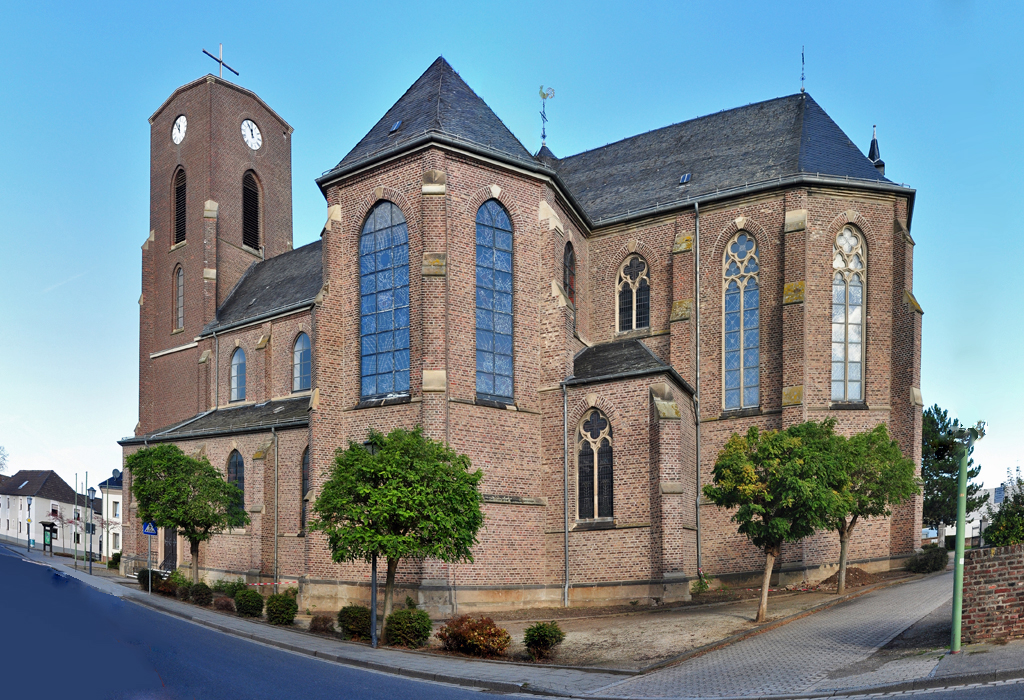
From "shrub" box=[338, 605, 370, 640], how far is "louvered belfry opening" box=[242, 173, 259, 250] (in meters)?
29.0

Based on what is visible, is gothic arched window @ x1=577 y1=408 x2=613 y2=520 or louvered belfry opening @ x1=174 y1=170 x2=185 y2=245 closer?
gothic arched window @ x1=577 y1=408 x2=613 y2=520

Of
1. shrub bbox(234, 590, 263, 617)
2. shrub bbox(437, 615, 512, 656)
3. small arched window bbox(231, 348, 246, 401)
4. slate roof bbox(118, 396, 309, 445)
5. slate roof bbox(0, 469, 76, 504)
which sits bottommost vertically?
slate roof bbox(0, 469, 76, 504)

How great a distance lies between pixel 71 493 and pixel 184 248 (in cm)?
5066

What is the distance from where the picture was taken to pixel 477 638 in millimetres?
15992

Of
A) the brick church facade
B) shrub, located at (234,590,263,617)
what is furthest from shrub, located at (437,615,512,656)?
shrub, located at (234,590,263,617)

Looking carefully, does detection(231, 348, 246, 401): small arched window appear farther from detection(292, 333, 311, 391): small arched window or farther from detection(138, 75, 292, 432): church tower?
detection(292, 333, 311, 391): small arched window

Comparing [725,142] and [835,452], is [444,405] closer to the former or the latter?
[835,452]

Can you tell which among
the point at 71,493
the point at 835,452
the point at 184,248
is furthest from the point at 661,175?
the point at 71,493

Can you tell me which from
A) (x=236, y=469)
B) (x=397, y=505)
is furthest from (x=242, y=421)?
(x=397, y=505)

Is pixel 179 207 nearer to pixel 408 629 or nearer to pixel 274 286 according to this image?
Answer: pixel 274 286

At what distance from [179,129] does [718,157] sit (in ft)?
97.0

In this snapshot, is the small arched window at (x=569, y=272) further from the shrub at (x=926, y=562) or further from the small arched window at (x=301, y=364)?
the shrub at (x=926, y=562)

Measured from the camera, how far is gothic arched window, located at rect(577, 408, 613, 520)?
925 inches

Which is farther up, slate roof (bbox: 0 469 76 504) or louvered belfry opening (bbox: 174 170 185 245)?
louvered belfry opening (bbox: 174 170 185 245)
